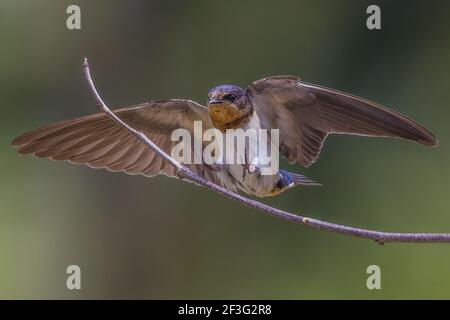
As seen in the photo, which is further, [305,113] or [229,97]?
[305,113]

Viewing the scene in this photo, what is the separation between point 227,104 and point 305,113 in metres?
0.31

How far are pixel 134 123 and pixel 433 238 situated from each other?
1.84 m

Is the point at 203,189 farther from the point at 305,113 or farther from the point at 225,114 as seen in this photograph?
the point at 225,114

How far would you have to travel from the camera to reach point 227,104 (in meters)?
3.13

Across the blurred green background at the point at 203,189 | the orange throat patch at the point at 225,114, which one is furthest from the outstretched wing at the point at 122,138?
the blurred green background at the point at 203,189

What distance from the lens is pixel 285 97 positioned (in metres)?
3.29

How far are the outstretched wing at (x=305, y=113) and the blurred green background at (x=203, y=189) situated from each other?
294 cm

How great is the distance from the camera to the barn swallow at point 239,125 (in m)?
3.13

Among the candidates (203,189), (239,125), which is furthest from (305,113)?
(203,189)

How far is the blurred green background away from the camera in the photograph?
21.6 feet

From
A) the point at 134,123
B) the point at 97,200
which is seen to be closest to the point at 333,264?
the point at 97,200

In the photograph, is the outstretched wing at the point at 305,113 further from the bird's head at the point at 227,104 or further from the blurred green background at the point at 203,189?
the blurred green background at the point at 203,189

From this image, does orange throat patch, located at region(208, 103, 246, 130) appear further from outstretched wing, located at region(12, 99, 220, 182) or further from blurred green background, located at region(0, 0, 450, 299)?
blurred green background, located at region(0, 0, 450, 299)

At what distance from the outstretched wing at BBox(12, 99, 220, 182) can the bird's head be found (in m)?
0.18
